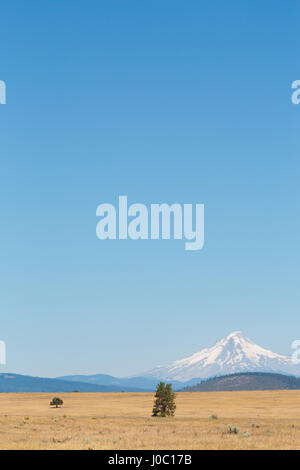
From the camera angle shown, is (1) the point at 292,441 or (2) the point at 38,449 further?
(1) the point at 292,441
